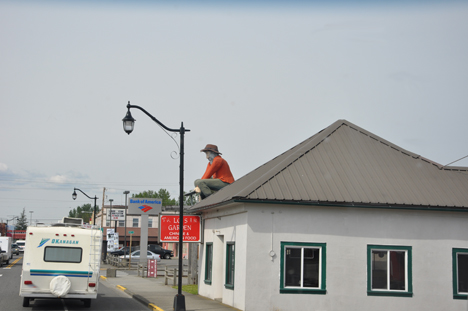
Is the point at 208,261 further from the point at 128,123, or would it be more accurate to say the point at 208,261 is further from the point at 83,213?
the point at 83,213

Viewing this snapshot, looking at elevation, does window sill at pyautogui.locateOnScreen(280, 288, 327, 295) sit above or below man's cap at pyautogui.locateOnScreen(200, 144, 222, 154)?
below

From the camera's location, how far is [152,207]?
4997 cm

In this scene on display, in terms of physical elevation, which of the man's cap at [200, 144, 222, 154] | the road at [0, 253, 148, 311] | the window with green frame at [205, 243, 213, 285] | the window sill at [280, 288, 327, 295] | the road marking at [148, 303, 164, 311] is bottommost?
the road at [0, 253, 148, 311]

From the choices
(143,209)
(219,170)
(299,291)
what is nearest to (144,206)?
(143,209)

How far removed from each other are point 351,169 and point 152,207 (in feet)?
115

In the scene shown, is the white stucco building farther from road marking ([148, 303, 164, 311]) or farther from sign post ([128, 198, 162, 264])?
sign post ([128, 198, 162, 264])

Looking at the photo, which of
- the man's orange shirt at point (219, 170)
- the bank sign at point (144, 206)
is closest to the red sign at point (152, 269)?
the man's orange shirt at point (219, 170)

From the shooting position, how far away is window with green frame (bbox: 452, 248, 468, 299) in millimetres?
15734

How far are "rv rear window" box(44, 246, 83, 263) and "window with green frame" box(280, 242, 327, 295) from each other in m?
6.68

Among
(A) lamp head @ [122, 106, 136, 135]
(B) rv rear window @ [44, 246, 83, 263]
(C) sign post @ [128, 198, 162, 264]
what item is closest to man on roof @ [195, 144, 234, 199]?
(B) rv rear window @ [44, 246, 83, 263]

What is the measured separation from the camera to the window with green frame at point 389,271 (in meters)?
15.5

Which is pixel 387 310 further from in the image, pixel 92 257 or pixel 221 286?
pixel 92 257

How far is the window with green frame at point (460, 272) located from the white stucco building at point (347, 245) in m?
0.03

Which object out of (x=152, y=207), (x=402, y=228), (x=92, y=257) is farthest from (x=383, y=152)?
(x=152, y=207)
